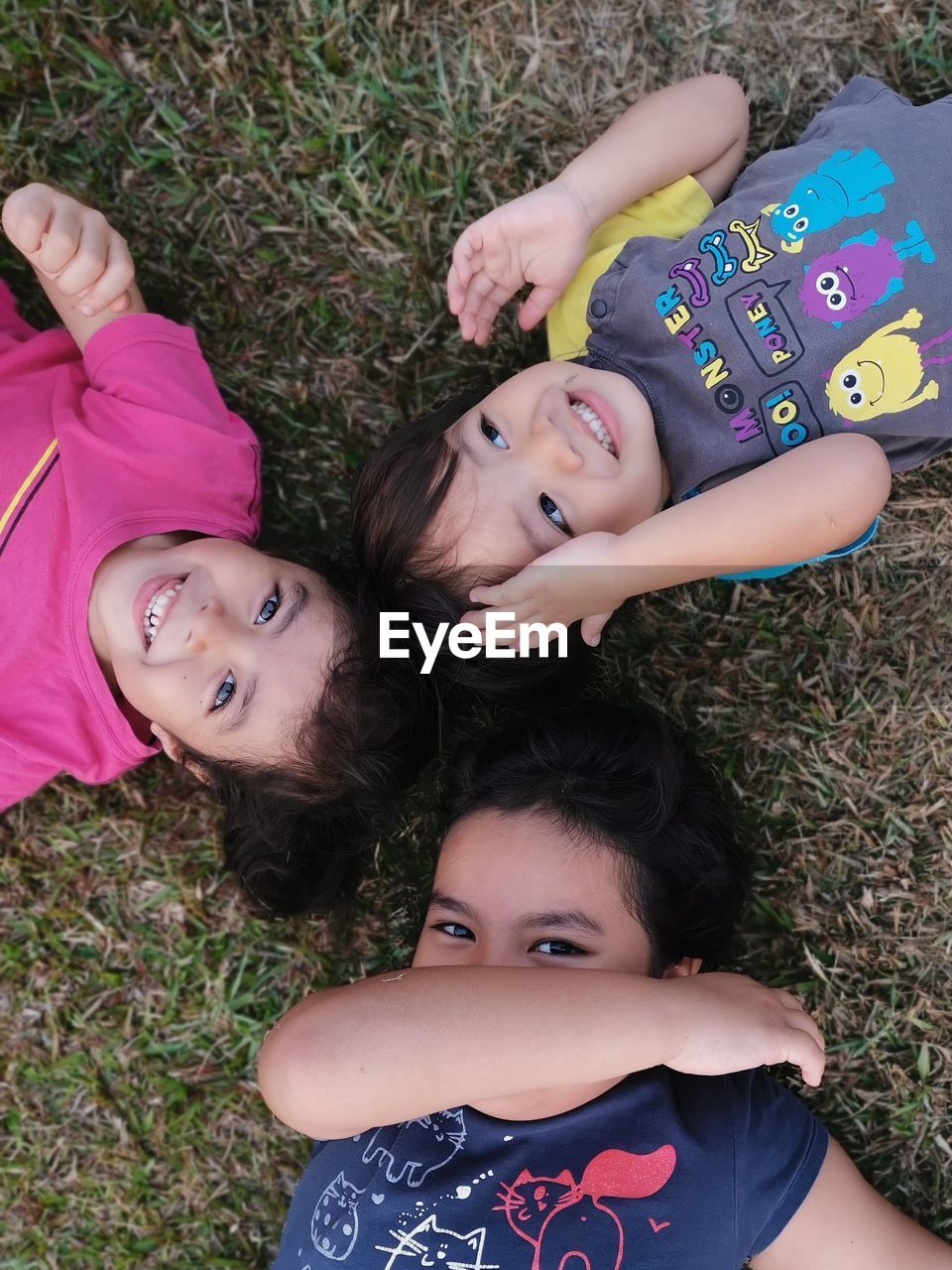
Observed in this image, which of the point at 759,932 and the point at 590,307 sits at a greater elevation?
the point at 590,307

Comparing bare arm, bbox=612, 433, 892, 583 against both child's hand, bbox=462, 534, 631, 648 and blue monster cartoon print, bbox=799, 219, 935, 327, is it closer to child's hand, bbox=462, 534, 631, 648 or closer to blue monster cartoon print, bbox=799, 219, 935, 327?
child's hand, bbox=462, 534, 631, 648

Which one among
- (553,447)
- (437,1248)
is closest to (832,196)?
(553,447)

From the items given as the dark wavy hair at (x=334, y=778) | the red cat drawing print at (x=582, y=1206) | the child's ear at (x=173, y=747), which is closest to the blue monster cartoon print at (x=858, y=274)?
the dark wavy hair at (x=334, y=778)

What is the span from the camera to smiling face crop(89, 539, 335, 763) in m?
1.90

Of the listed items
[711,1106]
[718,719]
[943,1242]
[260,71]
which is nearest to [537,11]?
[260,71]

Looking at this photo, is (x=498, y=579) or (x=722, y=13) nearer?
(x=498, y=579)

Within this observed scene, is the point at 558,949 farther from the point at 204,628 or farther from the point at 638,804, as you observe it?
the point at 204,628

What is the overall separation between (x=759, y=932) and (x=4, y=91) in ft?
8.42

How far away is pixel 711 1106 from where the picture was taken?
203 centimetres

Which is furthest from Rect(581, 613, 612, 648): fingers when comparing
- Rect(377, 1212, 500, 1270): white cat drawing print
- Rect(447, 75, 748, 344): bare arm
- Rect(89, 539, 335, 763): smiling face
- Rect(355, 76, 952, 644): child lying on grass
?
Rect(377, 1212, 500, 1270): white cat drawing print

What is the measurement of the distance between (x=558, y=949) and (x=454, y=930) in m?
0.20

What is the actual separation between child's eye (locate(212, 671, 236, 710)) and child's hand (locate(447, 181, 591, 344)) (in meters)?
0.92

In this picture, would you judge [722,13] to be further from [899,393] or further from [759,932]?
[759,932]

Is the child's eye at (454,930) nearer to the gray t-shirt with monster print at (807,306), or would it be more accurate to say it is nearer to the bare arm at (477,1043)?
the bare arm at (477,1043)
